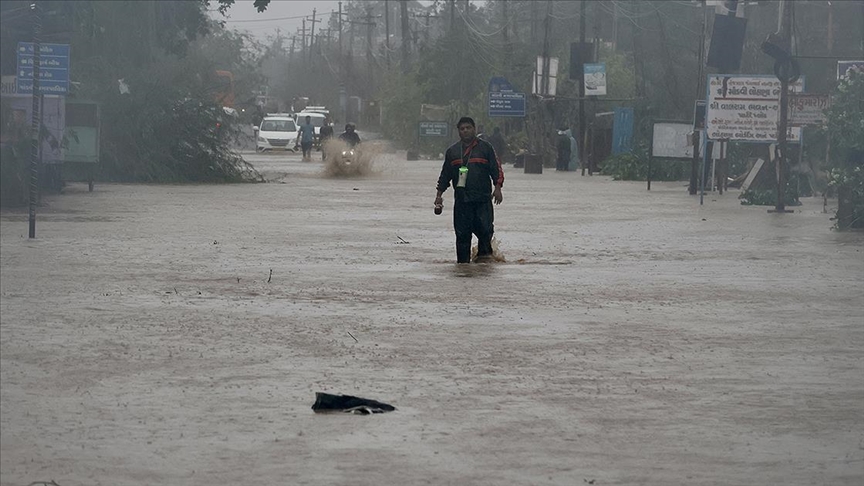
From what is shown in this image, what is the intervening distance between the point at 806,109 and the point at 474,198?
16.1 metres

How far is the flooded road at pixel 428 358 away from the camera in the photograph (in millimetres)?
7270

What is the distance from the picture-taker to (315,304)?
13.5m

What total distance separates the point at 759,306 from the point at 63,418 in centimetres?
727

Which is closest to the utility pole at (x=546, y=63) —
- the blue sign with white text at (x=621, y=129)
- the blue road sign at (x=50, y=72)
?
the blue sign with white text at (x=621, y=129)

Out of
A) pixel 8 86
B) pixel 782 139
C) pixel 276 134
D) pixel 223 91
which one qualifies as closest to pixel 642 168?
pixel 223 91

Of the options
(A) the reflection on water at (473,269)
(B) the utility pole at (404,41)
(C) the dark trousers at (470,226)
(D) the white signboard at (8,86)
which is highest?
(B) the utility pole at (404,41)

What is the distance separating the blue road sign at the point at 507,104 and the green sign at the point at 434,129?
558cm

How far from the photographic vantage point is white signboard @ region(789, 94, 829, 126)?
32.2 meters

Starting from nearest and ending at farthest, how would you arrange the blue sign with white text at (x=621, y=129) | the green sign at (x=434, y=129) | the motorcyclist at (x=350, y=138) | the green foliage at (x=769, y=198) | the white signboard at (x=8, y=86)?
the white signboard at (x=8, y=86) → the green foliage at (x=769, y=198) → the motorcyclist at (x=350, y=138) → the blue sign with white text at (x=621, y=129) → the green sign at (x=434, y=129)

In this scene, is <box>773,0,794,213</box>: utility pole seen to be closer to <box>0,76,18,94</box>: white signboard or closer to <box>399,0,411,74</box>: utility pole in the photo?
<box>0,76,18,94</box>: white signboard

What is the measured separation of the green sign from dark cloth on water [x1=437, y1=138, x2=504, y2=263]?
159 ft

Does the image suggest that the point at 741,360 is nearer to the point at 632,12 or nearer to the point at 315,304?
the point at 315,304

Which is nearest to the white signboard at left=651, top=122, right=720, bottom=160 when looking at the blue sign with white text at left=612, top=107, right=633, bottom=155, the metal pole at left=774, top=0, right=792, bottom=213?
the metal pole at left=774, top=0, right=792, bottom=213

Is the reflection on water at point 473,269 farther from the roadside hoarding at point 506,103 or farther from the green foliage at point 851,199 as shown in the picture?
the roadside hoarding at point 506,103
